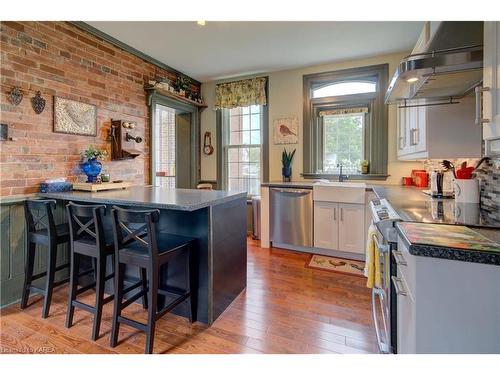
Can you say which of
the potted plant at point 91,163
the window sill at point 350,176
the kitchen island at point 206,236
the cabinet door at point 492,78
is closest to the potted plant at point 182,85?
the potted plant at point 91,163

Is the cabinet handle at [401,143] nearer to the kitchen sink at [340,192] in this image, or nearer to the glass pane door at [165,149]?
the kitchen sink at [340,192]

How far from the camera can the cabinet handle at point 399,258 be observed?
3.74ft

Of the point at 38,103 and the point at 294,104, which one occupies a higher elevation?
the point at 294,104

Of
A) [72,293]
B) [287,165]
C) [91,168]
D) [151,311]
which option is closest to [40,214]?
[91,168]

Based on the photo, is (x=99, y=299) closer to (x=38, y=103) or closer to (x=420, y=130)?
(x=38, y=103)

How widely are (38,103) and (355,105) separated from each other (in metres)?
3.71

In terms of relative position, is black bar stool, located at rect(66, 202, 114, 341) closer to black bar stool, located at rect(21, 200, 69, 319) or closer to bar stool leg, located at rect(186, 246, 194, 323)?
black bar stool, located at rect(21, 200, 69, 319)

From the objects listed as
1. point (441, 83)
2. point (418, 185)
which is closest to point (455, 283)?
point (441, 83)

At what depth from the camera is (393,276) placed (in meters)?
1.31

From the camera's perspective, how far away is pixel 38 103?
2365 mm

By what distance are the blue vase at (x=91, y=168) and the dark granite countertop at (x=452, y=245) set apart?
9.18ft

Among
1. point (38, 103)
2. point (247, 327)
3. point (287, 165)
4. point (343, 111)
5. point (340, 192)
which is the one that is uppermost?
point (343, 111)

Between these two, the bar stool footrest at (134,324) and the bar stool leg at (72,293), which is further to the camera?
the bar stool leg at (72,293)

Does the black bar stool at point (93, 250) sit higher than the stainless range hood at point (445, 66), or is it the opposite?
the stainless range hood at point (445, 66)
